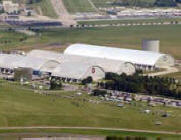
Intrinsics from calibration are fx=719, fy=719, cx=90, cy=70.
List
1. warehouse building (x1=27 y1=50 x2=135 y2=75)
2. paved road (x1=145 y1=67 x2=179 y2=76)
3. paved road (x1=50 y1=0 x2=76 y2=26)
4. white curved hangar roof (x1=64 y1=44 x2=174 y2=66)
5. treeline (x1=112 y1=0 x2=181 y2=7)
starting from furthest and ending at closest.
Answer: treeline (x1=112 y1=0 x2=181 y2=7) → paved road (x1=50 y1=0 x2=76 y2=26) → white curved hangar roof (x1=64 y1=44 x2=174 y2=66) → paved road (x1=145 y1=67 x2=179 y2=76) → warehouse building (x1=27 y1=50 x2=135 y2=75)

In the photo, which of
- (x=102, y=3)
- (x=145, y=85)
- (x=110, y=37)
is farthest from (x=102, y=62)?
(x=102, y=3)

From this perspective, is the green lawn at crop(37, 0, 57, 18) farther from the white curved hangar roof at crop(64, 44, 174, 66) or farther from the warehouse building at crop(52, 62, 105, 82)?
the warehouse building at crop(52, 62, 105, 82)

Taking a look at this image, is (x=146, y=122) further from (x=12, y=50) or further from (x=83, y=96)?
(x=12, y=50)

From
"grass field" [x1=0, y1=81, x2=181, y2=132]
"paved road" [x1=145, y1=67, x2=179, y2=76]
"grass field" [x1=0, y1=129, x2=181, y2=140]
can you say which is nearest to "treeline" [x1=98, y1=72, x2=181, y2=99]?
"paved road" [x1=145, y1=67, x2=179, y2=76]

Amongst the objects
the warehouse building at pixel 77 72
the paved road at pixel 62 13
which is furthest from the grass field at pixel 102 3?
the warehouse building at pixel 77 72

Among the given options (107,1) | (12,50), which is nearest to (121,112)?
(12,50)

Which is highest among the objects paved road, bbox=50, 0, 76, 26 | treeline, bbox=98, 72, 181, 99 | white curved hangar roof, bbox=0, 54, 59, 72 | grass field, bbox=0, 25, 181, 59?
paved road, bbox=50, 0, 76, 26
